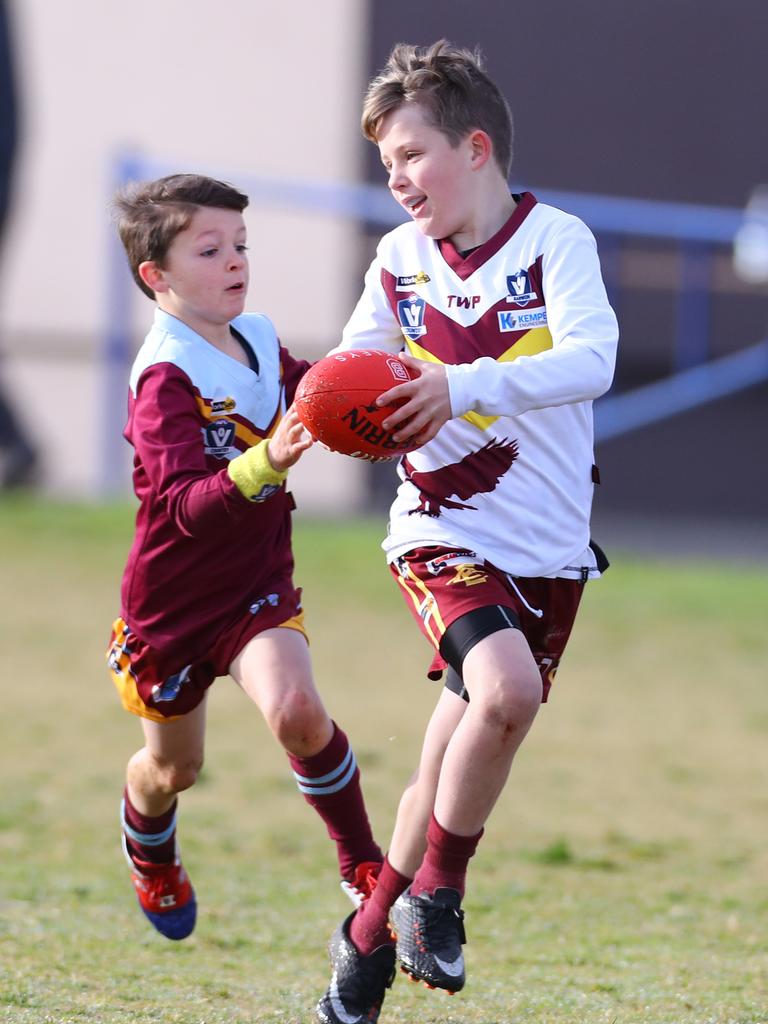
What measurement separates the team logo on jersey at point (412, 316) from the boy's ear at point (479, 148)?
33cm

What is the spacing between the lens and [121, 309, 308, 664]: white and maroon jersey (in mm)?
3693

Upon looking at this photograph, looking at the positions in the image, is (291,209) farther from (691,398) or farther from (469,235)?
(469,235)

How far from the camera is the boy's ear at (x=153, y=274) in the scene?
152 inches

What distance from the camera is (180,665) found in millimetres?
3891

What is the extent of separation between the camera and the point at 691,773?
7191 mm

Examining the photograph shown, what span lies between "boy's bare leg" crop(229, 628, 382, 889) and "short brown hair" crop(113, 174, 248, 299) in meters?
0.97

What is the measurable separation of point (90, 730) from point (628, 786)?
2581mm

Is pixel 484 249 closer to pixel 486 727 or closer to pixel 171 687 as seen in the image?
pixel 486 727

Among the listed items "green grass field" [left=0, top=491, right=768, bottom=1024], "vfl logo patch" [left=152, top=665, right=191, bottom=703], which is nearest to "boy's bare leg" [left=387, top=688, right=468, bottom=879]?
"green grass field" [left=0, top=491, right=768, bottom=1024]

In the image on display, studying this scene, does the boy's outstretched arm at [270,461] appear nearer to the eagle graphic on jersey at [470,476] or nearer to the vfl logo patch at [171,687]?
the eagle graphic on jersey at [470,476]

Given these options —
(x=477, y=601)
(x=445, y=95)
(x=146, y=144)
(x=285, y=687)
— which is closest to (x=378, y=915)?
(x=285, y=687)

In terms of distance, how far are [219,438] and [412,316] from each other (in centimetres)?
55

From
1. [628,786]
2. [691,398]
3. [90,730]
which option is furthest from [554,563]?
[691,398]

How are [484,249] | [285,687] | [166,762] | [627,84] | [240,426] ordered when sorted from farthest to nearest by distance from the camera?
[627,84] → [166,762] → [240,426] → [285,687] → [484,249]
